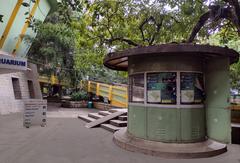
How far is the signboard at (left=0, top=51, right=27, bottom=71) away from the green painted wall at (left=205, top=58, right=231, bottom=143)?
20.0ft

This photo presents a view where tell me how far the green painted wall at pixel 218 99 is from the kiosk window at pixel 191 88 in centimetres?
23

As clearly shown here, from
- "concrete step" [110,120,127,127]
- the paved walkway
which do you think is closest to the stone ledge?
the paved walkway

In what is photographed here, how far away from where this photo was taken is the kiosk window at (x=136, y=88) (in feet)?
22.1

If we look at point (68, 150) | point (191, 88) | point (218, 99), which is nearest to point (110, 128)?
point (68, 150)

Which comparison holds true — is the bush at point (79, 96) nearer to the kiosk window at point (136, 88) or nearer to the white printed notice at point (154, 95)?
the kiosk window at point (136, 88)

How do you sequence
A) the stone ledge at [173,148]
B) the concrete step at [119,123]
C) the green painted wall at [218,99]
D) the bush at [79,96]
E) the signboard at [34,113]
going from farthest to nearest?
the bush at [79,96] < the signboard at [34,113] < the concrete step at [119,123] < the green painted wall at [218,99] < the stone ledge at [173,148]

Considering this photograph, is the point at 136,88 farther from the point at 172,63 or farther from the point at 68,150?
the point at 68,150

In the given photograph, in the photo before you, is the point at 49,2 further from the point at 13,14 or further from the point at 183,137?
the point at 183,137

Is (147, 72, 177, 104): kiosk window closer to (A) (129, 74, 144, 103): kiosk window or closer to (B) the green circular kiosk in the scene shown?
(B) the green circular kiosk

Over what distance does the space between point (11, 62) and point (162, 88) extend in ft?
16.5

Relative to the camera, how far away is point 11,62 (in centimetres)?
780

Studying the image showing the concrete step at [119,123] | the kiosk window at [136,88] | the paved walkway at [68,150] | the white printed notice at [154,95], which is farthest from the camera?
the concrete step at [119,123]

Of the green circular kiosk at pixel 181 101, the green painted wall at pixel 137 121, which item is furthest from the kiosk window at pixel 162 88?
the green painted wall at pixel 137 121

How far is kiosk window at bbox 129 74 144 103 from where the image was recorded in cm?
673
